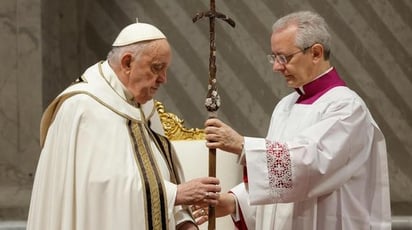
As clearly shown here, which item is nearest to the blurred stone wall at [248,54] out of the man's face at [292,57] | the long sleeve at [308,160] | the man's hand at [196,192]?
the man's face at [292,57]

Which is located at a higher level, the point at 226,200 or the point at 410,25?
the point at 410,25

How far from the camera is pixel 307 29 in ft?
11.9

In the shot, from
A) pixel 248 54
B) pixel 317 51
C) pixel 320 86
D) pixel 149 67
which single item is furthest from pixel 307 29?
pixel 248 54

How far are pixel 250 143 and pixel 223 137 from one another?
0.54ft

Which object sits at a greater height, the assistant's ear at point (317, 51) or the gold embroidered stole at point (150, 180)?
the assistant's ear at point (317, 51)

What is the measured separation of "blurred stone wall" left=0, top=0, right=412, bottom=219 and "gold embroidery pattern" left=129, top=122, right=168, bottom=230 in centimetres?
219

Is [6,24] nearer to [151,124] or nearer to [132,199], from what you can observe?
[151,124]

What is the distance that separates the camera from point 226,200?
3812 millimetres

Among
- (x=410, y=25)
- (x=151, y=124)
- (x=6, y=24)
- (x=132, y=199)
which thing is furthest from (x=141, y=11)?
(x=132, y=199)

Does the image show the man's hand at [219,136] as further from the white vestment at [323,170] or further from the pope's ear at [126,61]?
the pope's ear at [126,61]

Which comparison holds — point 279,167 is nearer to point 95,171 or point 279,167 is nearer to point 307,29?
point 307,29

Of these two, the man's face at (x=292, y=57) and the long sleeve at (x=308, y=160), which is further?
the man's face at (x=292, y=57)

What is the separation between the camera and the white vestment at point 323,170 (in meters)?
3.41

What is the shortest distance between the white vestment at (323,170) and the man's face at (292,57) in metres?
0.14
